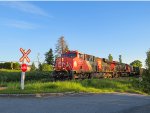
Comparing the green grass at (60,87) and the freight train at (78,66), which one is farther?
the freight train at (78,66)

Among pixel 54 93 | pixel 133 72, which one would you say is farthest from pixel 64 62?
pixel 133 72

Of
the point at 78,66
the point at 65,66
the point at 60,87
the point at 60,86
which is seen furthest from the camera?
the point at 78,66

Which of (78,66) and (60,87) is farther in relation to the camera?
(78,66)

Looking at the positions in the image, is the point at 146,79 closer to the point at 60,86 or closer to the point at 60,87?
the point at 60,86

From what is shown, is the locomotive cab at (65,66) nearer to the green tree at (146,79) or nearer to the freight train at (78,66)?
the freight train at (78,66)

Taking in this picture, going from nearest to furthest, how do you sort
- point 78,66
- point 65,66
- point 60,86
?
point 60,86, point 65,66, point 78,66

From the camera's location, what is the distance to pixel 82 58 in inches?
1395

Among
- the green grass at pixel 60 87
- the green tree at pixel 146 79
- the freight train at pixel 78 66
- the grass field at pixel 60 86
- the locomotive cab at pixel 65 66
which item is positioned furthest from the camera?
the green tree at pixel 146 79

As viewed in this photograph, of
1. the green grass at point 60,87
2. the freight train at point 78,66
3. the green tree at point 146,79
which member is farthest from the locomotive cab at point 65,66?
the green tree at point 146,79

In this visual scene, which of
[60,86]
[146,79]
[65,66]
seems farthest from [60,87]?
[146,79]

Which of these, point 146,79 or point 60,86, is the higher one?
point 146,79

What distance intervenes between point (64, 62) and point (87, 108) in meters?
20.3

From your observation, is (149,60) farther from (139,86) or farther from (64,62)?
(64,62)

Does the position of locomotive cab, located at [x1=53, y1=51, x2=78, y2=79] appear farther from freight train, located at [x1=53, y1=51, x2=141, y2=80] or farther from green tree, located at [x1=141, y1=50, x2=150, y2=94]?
green tree, located at [x1=141, y1=50, x2=150, y2=94]
